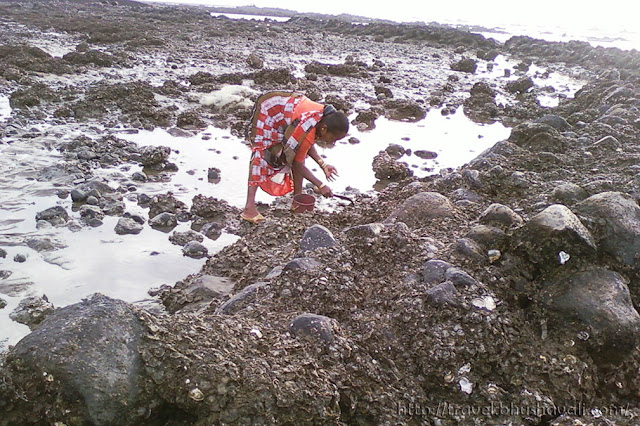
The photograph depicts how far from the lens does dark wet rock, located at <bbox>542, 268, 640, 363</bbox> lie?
2.25 m

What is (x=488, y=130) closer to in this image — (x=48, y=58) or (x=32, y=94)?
(x=32, y=94)

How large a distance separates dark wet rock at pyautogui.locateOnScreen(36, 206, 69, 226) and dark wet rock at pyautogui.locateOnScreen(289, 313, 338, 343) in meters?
2.81

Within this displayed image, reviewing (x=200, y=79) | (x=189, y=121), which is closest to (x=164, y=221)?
(x=189, y=121)

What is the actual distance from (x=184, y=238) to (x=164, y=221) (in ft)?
1.14

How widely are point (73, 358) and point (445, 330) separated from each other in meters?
1.61

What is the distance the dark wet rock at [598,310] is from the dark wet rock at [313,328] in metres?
1.21

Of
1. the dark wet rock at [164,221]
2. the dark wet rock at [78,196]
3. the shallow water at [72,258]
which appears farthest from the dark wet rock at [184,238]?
the dark wet rock at [78,196]

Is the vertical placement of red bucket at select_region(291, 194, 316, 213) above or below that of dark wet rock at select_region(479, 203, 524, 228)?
below

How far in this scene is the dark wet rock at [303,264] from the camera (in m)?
2.64

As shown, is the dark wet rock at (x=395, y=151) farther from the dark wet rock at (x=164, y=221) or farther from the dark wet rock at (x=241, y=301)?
the dark wet rock at (x=241, y=301)

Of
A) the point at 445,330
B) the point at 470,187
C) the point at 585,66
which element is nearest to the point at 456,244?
the point at 445,330

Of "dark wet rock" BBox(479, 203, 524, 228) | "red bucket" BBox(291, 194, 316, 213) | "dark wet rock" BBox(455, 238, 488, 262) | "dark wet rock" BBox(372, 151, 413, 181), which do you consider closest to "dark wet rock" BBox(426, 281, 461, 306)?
"dark wet rock" BBox(455, 238, 488, 262)

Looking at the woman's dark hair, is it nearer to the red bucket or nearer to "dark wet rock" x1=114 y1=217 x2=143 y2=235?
the red bucket

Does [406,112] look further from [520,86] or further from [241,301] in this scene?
[241,301]
